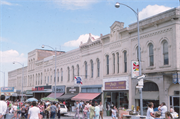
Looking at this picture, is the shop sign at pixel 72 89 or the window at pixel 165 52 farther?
the shop sign at pixel 72 89

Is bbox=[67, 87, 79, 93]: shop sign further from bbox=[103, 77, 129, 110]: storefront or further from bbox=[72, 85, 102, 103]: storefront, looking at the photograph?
bbox=[103, 77, 129, 110]: storefront

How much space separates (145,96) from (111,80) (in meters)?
6.59

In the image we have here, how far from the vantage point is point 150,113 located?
11.7 metres

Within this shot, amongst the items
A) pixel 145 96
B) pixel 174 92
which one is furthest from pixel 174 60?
pixel 145 96

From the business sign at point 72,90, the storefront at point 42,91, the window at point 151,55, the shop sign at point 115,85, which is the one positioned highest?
the window at point 151,55

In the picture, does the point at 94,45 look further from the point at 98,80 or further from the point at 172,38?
the point at 172,38

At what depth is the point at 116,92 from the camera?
96.9 ft

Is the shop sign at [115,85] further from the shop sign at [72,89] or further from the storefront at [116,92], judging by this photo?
the shop sign at [72,89]

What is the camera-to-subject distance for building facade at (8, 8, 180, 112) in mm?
21938

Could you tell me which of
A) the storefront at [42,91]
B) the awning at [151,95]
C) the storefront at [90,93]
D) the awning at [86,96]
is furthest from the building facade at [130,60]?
the storefront at [42,91]

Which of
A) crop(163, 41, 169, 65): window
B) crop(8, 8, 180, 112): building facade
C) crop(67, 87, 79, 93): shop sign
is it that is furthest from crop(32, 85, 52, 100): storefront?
crop(163, 41, 169, 65): window

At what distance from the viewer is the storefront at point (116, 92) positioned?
27.4 meters

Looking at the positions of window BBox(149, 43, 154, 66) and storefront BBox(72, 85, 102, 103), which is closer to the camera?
window BBox(149, 43, 154, 66)

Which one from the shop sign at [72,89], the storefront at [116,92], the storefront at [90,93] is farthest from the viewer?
the shop sign at [72,89]
